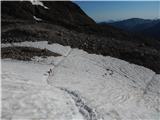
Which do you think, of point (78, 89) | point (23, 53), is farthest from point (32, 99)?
point (23, 53)

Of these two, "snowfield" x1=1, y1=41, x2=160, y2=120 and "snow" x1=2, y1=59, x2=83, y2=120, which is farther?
"snowfield" x1=1, y1=41, x2=160, y2=120

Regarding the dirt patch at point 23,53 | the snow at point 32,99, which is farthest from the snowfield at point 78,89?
the dirt patch at point 23,53

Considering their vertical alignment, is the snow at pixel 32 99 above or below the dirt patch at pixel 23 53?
below

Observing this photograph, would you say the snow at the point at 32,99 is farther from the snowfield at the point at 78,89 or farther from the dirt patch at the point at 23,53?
the dirt patch at the point at 23,53

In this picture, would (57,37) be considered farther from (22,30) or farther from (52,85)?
(52,85)

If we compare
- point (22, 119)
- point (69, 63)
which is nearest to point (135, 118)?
point (22, 119)

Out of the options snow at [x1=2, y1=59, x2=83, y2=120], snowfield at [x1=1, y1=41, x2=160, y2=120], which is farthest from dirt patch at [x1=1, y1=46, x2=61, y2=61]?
snow at [x1=2, y1=59, x2=83, y2=120]

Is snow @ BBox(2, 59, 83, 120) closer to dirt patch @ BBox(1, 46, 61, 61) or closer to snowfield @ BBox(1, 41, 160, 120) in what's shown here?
snowfield @ BBox(1, 41, 160, 120)
